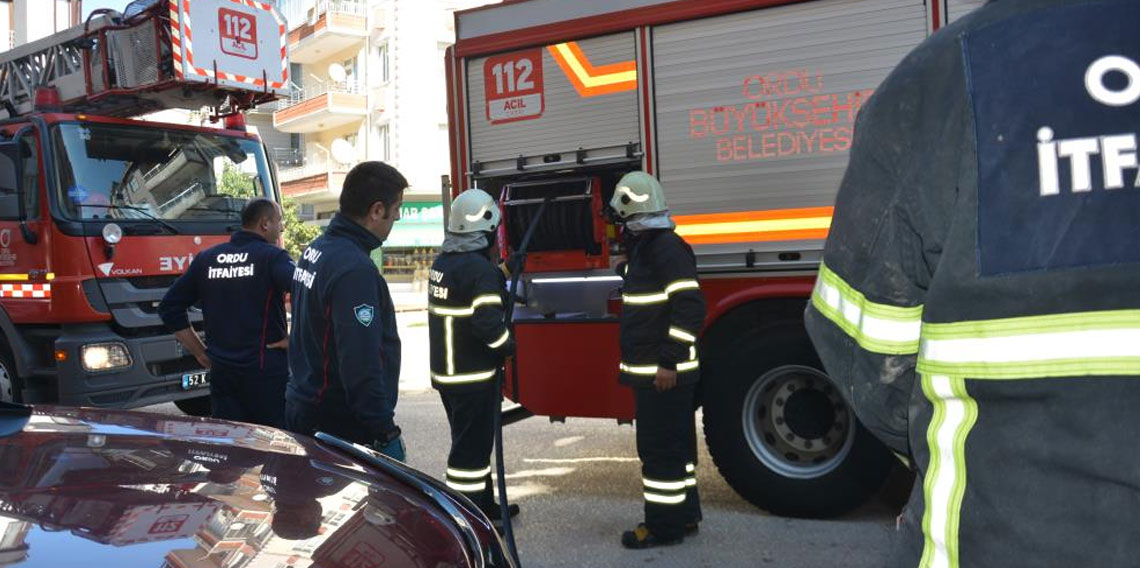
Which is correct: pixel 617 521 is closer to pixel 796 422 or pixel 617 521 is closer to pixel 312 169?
pixel 796 422

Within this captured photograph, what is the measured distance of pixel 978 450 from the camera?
1.23 metres

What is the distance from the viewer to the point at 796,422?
4.76m

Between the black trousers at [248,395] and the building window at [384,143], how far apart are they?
29.0 m

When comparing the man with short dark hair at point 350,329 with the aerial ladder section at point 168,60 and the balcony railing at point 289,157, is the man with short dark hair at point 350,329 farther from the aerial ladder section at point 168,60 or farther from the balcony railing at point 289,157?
the balcony railing at point 289,157

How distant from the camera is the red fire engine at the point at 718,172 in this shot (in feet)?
15.3

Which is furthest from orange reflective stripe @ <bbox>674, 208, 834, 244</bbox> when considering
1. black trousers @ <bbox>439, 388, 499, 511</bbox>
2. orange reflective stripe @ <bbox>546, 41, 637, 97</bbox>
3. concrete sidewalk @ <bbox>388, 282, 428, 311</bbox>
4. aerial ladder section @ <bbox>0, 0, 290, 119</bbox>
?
concrete sidewalk @ <bbox>388, 282, 428, 311</bbox>

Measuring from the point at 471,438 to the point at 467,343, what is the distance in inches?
18.9

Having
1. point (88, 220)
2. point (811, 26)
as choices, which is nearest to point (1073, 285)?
point (811, 26)

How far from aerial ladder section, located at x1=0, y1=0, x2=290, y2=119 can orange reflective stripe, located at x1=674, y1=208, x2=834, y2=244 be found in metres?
3.99

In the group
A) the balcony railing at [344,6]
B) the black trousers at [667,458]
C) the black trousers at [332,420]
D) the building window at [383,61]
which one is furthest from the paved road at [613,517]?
the balcony railing at [344,6]

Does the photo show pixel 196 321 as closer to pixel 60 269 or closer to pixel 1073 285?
pixel 60 269

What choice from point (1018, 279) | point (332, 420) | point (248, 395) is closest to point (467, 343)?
point (248, 395)

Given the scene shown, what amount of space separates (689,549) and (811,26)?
2.64 m

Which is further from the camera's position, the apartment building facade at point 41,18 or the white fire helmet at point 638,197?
the apartment building facade at point 41,18
